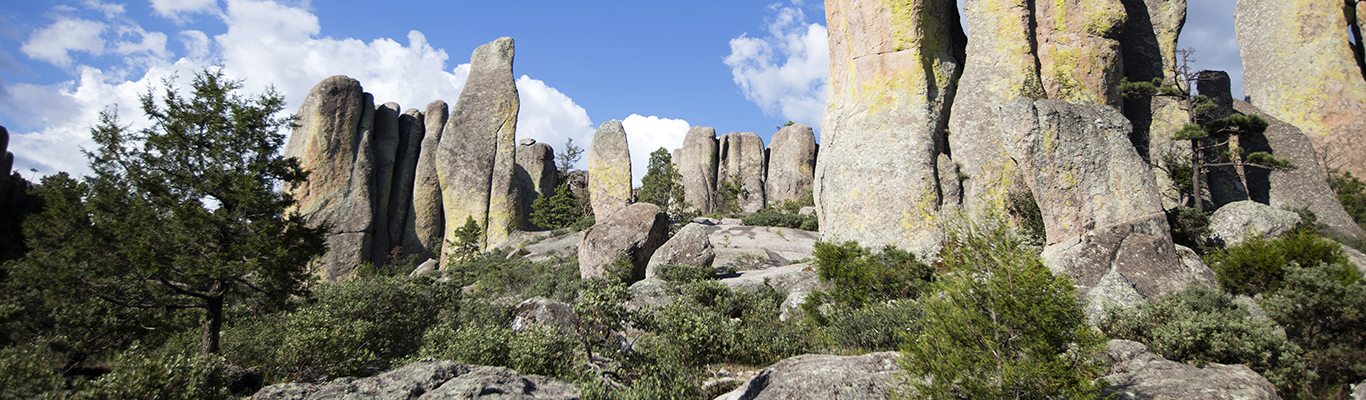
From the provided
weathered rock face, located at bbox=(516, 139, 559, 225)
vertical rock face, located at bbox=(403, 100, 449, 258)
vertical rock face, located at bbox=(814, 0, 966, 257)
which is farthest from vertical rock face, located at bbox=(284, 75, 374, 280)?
vertical rock face, located at bbox=(814, 0, 966, 257)

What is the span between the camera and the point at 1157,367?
545 cm

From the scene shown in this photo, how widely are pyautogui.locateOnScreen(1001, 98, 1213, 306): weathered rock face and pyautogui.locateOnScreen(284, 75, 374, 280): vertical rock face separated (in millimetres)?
26913

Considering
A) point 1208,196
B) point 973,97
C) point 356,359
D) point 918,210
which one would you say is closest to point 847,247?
point 918,210

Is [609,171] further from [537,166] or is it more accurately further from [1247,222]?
[1247,222]

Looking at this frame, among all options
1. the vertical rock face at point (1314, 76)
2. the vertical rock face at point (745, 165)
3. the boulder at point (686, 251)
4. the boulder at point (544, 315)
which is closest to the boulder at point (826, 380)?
the boulder at point (544, 315)

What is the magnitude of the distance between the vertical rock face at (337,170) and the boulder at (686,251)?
57.5ft

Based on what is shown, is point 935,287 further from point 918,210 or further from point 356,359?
point 918,210

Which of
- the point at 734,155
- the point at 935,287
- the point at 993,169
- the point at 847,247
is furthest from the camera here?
the point at 734,155

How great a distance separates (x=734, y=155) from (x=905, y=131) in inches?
1215

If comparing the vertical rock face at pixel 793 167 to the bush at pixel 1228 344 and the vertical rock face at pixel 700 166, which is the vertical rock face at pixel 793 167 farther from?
the bush at pixel 1228 344

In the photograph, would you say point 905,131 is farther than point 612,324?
Yes

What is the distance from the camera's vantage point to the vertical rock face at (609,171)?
25.3 metres

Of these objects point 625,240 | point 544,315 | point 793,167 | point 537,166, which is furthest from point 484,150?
point 793,167

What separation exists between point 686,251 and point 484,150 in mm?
15987
